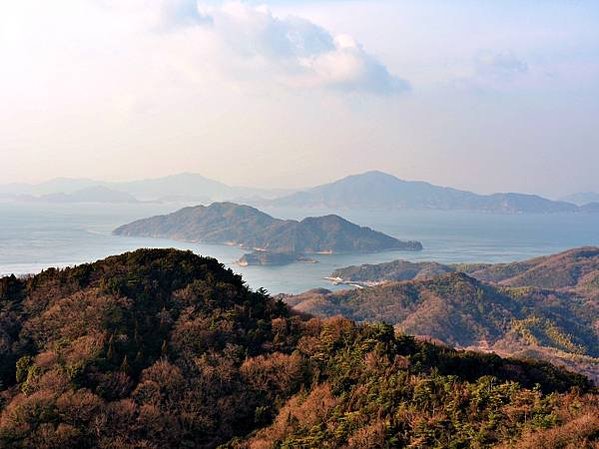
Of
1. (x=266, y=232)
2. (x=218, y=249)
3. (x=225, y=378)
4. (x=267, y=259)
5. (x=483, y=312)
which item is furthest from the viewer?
(x=266, y=232)

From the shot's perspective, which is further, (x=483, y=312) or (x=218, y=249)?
(x=218, y=249)

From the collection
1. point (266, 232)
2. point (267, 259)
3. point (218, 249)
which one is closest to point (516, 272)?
point (267, 259)

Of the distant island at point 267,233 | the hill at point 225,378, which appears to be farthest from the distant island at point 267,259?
the hill at point 225,378

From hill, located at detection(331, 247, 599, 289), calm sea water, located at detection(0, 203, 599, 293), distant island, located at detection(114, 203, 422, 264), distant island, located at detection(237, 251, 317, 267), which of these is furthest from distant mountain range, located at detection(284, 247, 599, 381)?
distant island, located at detection(114, 203, 422, 264)

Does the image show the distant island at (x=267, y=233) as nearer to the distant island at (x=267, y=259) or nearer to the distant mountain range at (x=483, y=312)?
the distant island at (x=267, y=259)

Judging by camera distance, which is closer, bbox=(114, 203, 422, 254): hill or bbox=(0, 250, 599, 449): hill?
bbox=(0, 250, 599, 449): hill

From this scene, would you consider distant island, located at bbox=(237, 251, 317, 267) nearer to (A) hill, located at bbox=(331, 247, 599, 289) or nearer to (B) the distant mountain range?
(A) hill, located at bbox=(331, 247, 599, 289)

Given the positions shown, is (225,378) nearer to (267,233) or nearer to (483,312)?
(483,312)
